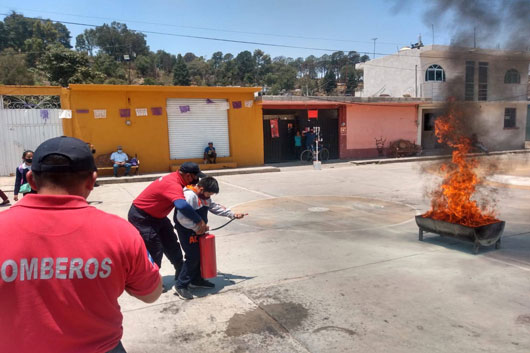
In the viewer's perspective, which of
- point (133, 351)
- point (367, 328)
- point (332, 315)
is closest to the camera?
point (133, 351)

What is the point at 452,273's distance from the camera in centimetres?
480

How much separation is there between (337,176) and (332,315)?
11377mm

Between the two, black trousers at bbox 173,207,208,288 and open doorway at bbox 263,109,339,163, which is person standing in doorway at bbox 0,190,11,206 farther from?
open doorway at bbox 263,109,339,163

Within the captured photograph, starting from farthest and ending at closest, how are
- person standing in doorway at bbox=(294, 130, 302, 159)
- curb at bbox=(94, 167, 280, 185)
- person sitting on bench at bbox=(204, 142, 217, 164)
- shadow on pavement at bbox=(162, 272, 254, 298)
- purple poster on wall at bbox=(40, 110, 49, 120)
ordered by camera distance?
person standing in doorway at bbox=(294, 130, 302, 159)
person sitting on bench at bbox=(204, 142, 217, 164)
purple poster on wall at bbox=(40, 110, 49, 120)
curb at bbox=(94, 167, 280, 185)
shadow on pavement at bbox=(162, 272, 254, 298)

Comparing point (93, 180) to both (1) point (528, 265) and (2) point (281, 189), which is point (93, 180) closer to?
(1) point (528, 265)

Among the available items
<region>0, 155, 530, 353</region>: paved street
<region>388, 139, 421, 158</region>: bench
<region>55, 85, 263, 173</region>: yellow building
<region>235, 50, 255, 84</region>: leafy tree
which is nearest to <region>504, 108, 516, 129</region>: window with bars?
<region>388, 139, 421, 158</region>: bench

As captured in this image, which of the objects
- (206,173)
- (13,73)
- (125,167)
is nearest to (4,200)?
(125,167)

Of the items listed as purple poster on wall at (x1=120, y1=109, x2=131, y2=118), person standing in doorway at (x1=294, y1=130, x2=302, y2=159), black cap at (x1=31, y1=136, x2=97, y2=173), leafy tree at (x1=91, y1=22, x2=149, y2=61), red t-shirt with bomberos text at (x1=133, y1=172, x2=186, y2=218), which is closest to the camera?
black cap at (x1=31, y1=136, x2=97, y2=173)

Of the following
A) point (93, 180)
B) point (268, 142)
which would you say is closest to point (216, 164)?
point (268, 142)

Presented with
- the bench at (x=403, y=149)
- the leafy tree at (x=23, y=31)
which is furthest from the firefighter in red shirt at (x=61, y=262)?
the leafy tree at (x=23, y=31)

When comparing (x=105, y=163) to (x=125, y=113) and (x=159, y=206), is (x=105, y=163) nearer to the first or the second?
(x=125, y=113)

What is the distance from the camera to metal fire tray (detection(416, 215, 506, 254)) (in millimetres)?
5410

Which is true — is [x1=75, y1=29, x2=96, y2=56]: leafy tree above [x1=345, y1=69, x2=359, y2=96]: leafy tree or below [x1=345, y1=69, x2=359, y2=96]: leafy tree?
above

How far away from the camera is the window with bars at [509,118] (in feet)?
85.2
